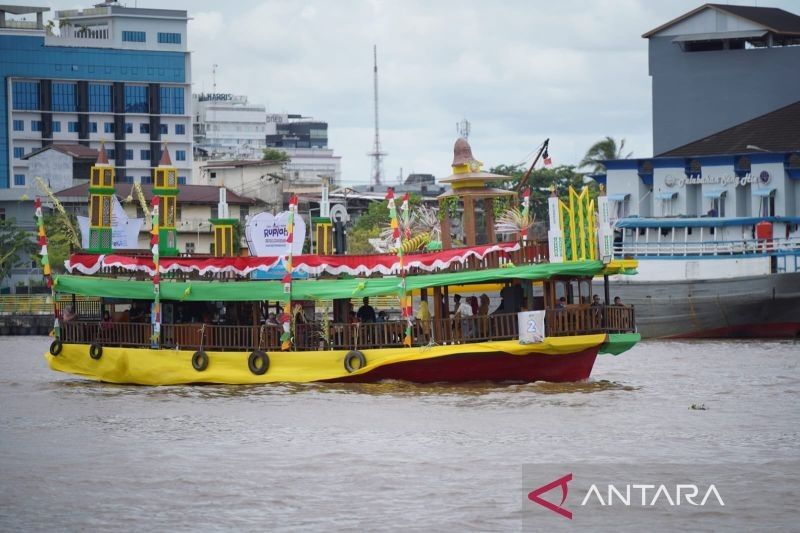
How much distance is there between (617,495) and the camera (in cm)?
1753

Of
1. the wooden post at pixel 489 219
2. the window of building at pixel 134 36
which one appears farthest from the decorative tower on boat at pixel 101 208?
the window of building at pixel 134 36

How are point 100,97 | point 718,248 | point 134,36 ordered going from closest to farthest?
point 718,248 < point 100,97 < point 134,36

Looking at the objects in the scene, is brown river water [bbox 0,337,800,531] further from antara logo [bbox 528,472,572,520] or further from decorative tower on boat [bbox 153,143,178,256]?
decorative tower on boat [bbox 153,143,178,256]

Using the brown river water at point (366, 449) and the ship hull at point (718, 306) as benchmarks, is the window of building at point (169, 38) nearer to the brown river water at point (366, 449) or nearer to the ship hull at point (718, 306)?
the ship hull at point (718, 306)

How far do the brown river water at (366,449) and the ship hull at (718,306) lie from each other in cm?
1616

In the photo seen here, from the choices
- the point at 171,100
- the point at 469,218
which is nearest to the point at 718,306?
the point at 469,218

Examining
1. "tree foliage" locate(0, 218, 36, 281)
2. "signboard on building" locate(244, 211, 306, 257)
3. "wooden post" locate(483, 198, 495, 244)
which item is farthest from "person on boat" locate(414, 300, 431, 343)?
"tree foliage" locate(0, 218, 36, 281)

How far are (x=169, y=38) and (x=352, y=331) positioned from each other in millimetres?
66890

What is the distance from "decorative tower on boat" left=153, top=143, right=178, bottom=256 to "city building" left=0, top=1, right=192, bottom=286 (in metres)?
55.6

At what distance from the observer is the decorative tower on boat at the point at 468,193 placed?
2977 cm

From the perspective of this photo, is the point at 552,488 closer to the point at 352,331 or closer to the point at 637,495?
the point at 637,495

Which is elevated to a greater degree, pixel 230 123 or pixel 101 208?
pixel 230 123

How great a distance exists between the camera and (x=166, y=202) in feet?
106

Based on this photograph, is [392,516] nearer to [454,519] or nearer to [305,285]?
[454,519]
